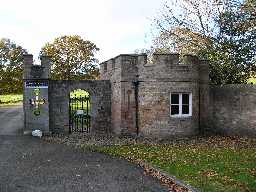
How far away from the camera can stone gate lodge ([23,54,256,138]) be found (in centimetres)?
2131

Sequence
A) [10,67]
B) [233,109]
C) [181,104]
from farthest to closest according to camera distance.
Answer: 1. [10,67]
2. [233,109]
3. [181,104]

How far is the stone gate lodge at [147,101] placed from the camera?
2131 cm

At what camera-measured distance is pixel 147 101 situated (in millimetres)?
21375

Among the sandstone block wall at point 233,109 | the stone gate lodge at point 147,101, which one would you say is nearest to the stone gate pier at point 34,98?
the stone gate lodge at point 147,101

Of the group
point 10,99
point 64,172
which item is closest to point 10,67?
point 10,99

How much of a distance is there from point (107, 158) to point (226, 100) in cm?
978

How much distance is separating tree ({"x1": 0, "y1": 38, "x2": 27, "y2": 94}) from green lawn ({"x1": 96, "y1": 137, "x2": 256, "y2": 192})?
145 feet

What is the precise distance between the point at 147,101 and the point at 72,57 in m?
34.1

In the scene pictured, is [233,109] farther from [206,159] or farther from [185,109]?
[206,159]

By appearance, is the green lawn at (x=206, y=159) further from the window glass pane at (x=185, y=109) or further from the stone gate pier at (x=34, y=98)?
the stone gate pier at (x=34, y=98)

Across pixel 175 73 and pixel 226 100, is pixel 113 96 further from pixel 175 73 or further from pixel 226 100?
pixel 226 100

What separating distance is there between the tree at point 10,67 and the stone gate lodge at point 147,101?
3817cm

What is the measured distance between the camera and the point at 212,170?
12.9 metres

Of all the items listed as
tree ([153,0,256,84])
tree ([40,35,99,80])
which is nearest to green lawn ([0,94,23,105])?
tree ([40,35,99,80])
